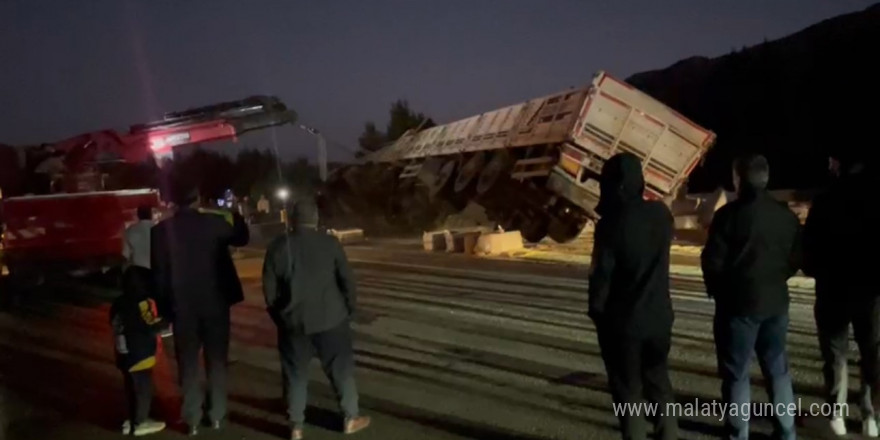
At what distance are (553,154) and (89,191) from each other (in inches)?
337

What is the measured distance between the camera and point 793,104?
1352 inches

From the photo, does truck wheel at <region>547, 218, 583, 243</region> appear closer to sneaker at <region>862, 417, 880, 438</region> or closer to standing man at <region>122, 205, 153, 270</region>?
standing man at <region>122, 205, 153, 270</region>

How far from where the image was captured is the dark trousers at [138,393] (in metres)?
6.11

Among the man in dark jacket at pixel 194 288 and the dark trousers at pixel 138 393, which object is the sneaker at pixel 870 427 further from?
the dark trousers at pixel 138 393

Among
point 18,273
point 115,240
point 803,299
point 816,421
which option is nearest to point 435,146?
point 115,240

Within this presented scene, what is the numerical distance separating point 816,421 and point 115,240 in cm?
1178

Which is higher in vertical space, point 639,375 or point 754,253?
point 754,253

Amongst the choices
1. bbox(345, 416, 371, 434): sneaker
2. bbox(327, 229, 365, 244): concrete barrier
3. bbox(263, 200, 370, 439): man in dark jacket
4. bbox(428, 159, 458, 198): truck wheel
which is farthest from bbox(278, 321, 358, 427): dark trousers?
bbox(327, 229, 365, 244): concrete barrier

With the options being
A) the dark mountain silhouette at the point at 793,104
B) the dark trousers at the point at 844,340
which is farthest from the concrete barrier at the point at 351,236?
the dark trousers at the point at 844,340

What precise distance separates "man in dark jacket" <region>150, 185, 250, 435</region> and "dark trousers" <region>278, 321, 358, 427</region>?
0.54 m

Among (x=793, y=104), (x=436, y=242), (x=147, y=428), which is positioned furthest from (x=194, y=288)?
(x=793, y=104)

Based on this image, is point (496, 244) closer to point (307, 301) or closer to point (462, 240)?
point (462, 240)

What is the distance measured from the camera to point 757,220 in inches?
187

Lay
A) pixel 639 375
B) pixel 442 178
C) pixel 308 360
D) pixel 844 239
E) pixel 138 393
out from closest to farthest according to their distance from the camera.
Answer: pixel 639 375
pixel 844 239
pixel 308 360
pixel 138 393
pixel 442 178
